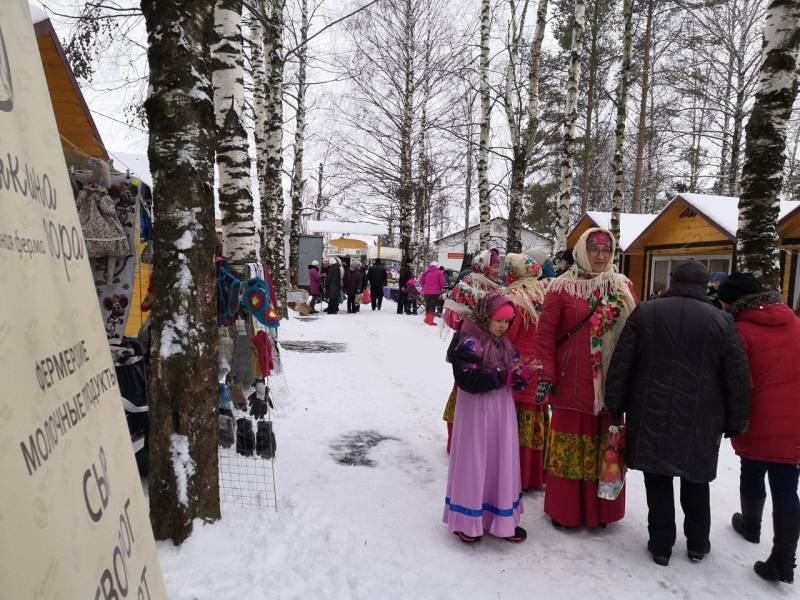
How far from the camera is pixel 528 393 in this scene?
3.81 metres

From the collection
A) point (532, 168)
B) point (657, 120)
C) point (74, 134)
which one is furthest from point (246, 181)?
point (657, 120)

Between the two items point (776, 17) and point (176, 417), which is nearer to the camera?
point (176, 417)

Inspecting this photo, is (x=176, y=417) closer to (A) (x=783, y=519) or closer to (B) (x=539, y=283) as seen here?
(B) (x=539, y=283)

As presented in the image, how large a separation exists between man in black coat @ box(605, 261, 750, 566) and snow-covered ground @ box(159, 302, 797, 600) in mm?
238

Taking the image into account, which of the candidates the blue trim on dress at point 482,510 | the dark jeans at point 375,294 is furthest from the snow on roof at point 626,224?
the blue trim on dress at point 482,510

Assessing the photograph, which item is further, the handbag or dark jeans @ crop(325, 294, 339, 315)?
dark jeans @ crop(325, 294, 339, 315)

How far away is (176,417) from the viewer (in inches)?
114

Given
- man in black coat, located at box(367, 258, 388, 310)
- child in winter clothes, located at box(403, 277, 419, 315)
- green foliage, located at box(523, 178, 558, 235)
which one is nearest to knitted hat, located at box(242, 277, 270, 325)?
child in winter clothes, located at box(403, 277, 419, 315)

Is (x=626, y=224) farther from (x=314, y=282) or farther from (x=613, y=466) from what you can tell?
(x=613, y=466)

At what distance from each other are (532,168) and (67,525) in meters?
24.4

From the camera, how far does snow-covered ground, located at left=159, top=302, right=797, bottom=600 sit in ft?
8.88

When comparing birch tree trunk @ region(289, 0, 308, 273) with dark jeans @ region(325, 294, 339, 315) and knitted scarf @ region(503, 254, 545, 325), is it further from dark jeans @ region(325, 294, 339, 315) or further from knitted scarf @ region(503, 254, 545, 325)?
knitted scarf @ region(503, 254, 545, 325)

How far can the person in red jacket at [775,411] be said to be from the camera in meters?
2.87

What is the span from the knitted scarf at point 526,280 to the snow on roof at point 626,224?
500 inches
